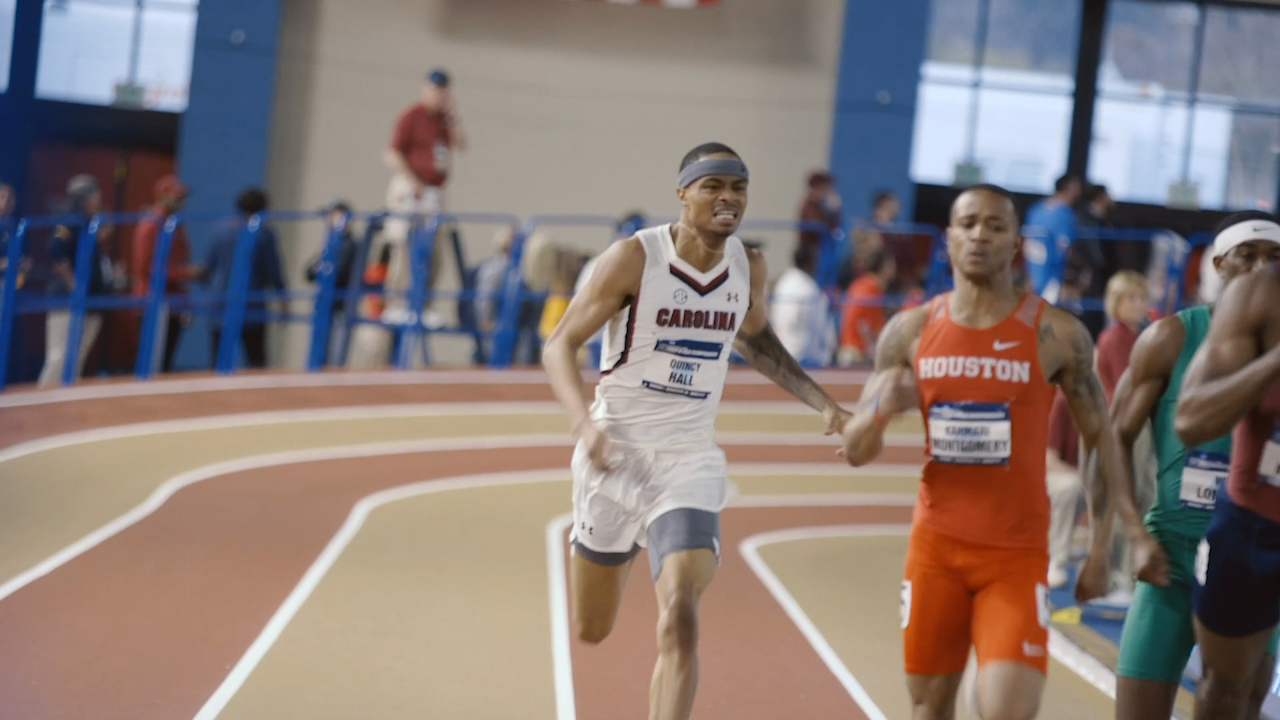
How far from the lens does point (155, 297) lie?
13.8 m

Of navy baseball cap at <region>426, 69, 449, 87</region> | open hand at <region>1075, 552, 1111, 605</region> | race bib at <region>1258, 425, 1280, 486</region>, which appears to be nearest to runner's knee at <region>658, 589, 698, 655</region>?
open hand at <region>1075, 552, 1111, 605</region>

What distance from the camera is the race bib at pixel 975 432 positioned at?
4.64 m

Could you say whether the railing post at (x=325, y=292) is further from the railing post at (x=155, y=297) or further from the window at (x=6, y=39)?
the window at (x=6, y=39)

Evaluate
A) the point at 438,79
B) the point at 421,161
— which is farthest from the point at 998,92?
the point at 421,161

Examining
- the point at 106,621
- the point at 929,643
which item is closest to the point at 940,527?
the point at 929,643

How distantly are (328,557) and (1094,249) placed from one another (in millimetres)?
9663

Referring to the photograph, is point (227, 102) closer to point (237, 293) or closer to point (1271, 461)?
point (237, 293)

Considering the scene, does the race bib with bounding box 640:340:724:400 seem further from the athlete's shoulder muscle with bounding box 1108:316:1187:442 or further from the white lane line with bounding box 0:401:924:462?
the white lane line with bounding box 0:401:924:462

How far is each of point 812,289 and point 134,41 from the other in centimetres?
1051

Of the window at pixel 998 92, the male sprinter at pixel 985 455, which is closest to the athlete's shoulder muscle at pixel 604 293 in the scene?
the male sprinter at pixel 985 455

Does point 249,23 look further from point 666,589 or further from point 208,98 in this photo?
point 666,589

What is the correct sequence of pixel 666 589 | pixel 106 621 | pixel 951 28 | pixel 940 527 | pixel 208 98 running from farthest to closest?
pixel 951 28 < pixel 208 98 < pixel 106 621 < pixel 666 589 < pixel 940 527

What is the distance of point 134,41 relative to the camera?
21.0 meters

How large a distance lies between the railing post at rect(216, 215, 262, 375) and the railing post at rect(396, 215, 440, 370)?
155 centimetres
